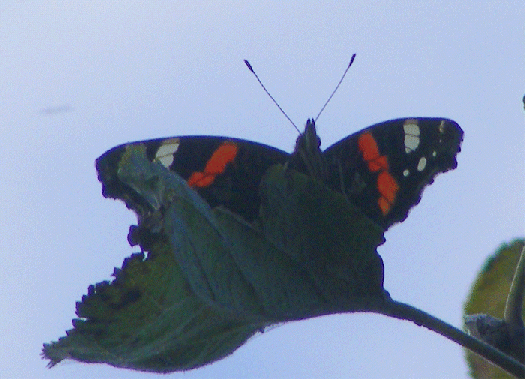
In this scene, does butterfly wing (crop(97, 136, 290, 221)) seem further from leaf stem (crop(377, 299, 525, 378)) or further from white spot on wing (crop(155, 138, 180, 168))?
leaf stem (crop(377, 299, 525, 378))

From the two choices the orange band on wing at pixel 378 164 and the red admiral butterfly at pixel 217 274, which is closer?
the red admiral butterfly at pixel 217 274

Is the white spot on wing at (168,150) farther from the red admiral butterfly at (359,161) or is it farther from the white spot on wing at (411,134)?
the white spot on wing at (411,134)

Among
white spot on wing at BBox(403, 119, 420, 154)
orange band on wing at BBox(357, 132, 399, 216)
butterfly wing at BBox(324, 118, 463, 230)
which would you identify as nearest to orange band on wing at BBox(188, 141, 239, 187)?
butterfly wing at BBox(324, 118, 463, 230)

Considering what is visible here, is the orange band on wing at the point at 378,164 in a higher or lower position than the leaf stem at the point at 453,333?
higher

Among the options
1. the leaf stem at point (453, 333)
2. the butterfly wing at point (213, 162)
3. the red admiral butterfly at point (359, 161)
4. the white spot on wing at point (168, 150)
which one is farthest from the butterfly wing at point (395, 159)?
the leaf stem at point (453, 333)

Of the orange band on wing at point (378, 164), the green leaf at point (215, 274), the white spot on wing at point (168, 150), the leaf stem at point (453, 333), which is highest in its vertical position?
the white spot on wing at point (168, 150)

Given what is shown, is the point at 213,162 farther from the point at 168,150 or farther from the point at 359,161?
the point at 359,161

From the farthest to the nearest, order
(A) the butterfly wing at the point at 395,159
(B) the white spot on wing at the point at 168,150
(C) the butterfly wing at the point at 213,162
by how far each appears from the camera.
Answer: (B) the white spot on wing at the point at 168,150
(A) the butterfly wing at the point at 395,159
(C) the butterfly wing at the point at 213,162
